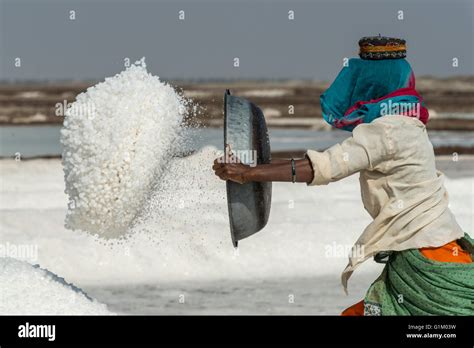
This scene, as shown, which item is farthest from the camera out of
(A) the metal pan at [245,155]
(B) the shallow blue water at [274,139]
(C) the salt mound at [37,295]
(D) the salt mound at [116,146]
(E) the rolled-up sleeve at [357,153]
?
(B) the shallow blue water at [274,139]

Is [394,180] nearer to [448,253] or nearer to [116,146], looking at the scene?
[448,253]

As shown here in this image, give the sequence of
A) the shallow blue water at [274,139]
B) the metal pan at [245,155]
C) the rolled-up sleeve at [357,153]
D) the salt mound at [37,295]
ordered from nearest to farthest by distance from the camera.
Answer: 1. the rolled-up sleeve at [357,153]
2. the metal pan at [245,155]
3. the salt mound at [37,295]
4. the shallow blue water at [274,139]

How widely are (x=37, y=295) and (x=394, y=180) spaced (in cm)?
161

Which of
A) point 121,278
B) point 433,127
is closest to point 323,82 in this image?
point 433,127

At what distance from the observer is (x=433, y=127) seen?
21.3 m

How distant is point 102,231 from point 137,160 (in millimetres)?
264

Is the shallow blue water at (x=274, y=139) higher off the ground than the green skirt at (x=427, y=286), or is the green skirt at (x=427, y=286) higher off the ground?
the green skirt at (x=427, y=286)

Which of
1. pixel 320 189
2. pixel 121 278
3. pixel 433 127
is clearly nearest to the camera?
pixel 121 278

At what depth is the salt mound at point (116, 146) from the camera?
3230 mm

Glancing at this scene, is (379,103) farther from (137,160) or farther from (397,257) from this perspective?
(137,160)

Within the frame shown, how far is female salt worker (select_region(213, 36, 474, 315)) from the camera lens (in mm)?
2293

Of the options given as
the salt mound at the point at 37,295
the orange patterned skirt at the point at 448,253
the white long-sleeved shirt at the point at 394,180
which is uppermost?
the white long-sleeved shirt at the point at 394,180

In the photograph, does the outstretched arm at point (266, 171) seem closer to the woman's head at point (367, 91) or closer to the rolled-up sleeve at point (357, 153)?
the rolled-up sleeve at point (357, 153)

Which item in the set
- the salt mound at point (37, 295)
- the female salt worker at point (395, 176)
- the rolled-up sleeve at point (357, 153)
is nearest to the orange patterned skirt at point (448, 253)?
the female salt worker at point (395, 176)
